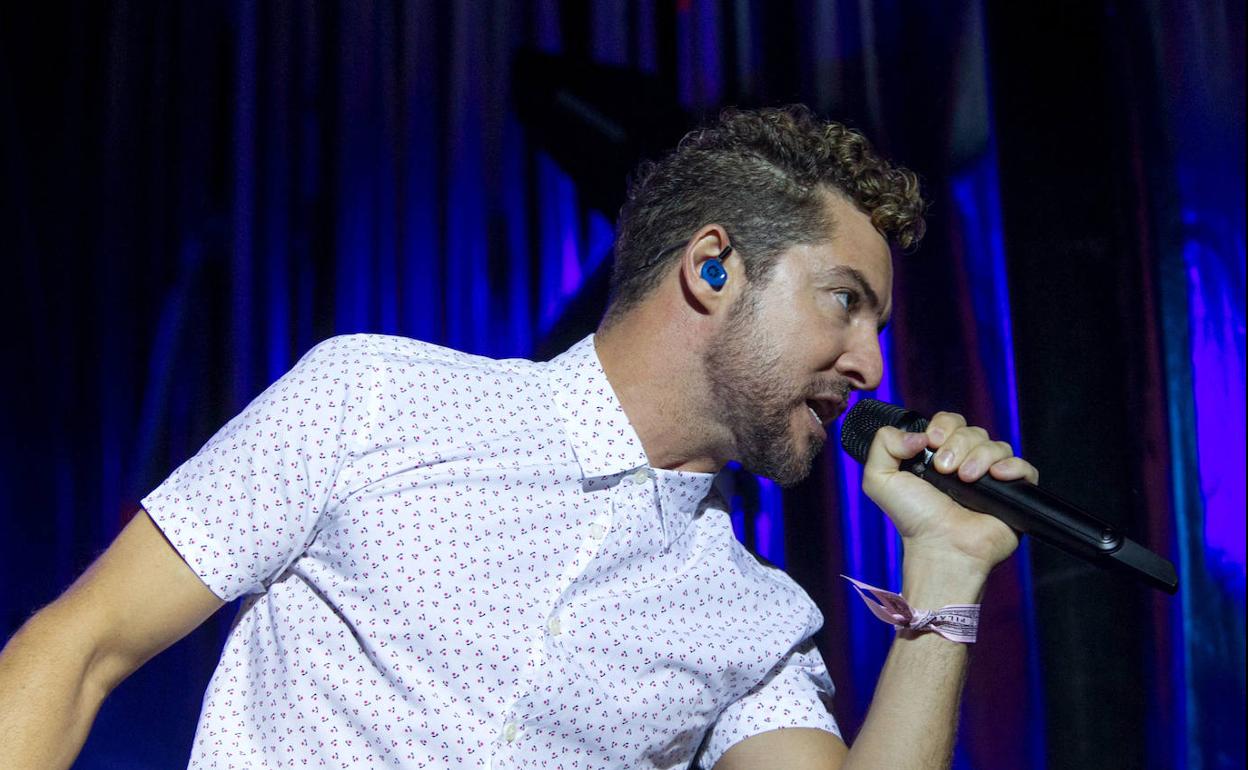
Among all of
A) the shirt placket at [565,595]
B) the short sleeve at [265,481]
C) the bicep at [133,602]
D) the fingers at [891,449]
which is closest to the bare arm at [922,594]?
the fingers at [891,449]

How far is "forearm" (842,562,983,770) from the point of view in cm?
139

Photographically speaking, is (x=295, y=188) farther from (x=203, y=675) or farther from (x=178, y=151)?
(x=203, y=675)

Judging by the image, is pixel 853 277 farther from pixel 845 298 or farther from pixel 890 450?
pixel 890 450

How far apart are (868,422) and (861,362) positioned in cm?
9

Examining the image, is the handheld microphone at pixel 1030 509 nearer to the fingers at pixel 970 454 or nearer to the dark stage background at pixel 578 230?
the fingers at pixel 970 454

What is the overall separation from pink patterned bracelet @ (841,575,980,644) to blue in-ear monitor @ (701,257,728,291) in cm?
44

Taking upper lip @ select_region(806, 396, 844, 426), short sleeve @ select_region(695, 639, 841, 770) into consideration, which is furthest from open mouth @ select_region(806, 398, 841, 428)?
short sleeve @ select_region(695, 639, 841, 770)

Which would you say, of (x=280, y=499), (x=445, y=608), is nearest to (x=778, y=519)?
(x=445, y=608)

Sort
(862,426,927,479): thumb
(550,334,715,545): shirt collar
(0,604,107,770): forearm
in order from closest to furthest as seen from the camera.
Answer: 1. (0,604,107,770): forearm
2. (862,426,927,479): thumb
3. (550,334,715,545): shirt collar

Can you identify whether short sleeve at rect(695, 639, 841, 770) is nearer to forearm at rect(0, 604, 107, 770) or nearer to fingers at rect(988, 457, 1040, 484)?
fingers at rect(988, 457, 1040, 484)

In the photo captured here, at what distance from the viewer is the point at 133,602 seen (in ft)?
3.92

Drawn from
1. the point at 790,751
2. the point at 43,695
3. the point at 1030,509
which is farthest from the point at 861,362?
the point at 43,695

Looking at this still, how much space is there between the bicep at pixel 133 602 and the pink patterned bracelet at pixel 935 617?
2.67 feet

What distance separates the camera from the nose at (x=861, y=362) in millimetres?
1478
